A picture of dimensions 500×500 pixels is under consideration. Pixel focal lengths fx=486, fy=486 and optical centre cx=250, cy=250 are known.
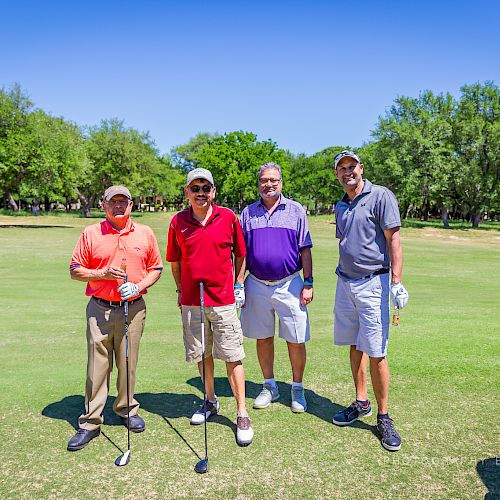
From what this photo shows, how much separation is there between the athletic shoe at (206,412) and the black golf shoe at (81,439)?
2.91 feet

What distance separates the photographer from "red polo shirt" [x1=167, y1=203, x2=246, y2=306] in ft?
14.4

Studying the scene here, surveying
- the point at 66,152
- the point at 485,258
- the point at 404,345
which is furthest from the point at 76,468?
the point at 66,152

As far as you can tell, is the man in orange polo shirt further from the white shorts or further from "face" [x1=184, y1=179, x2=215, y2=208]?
the white shorts

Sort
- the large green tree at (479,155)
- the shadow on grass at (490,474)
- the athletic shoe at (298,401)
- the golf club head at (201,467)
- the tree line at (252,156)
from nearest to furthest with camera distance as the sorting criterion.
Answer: the shadow on grass at (490,474)
the golf club head at (201,467)
the athletic shoe at (298,401)
the tree line at (252,156)
the large green tree at (479,155)

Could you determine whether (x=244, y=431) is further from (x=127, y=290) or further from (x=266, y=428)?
(x=127, y=290)

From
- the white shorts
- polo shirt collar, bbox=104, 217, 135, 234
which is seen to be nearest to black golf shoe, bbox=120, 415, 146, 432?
the white shorts

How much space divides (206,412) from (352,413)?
138 cm

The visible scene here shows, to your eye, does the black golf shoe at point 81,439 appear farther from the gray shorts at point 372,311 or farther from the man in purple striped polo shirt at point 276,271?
the gray shorts at point 372,311

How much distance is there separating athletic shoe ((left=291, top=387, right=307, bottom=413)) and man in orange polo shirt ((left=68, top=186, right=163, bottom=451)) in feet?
4.82

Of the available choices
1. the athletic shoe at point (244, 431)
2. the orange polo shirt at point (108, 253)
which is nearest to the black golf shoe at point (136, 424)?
the athletic shoe at point (244, 431)

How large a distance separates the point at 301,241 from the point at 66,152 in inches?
1715

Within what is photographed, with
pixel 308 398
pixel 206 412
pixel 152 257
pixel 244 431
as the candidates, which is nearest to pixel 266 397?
pixel 308 398

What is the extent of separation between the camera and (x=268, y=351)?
5199 mm

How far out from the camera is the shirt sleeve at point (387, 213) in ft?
14.1
